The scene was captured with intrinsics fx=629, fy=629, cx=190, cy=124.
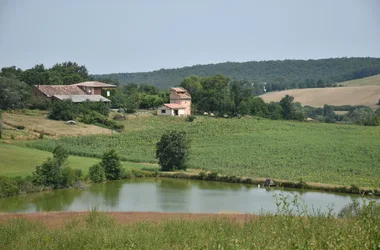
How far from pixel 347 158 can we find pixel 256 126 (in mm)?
20844

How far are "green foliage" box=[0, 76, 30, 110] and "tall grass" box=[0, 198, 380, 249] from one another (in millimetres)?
55159

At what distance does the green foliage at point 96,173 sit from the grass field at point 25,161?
645 millimetres

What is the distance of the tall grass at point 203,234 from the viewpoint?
457 inches

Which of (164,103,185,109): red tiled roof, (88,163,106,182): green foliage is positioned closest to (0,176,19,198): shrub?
(88,163,106,182): green foliage

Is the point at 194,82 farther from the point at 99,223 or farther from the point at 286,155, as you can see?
the point at 99,223

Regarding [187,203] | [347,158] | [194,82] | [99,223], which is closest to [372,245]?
[99,223]

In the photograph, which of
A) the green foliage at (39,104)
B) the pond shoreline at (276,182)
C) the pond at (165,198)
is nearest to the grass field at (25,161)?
the pond at (165,198)

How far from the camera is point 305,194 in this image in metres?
42.4

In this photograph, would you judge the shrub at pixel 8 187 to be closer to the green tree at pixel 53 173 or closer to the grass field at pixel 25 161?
the grass field at pixel 25 161

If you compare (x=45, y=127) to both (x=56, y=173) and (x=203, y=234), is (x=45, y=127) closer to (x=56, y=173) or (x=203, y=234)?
(x=56, y=173)

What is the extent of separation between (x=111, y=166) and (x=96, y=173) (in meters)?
1.81

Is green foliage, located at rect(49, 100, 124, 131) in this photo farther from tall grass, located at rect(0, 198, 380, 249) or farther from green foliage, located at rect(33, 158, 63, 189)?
tall grass, located at rect(0, 198, 380, 249)

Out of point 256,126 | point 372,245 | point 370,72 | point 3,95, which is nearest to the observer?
point 372,245

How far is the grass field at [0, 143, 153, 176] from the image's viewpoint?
1738 inches
